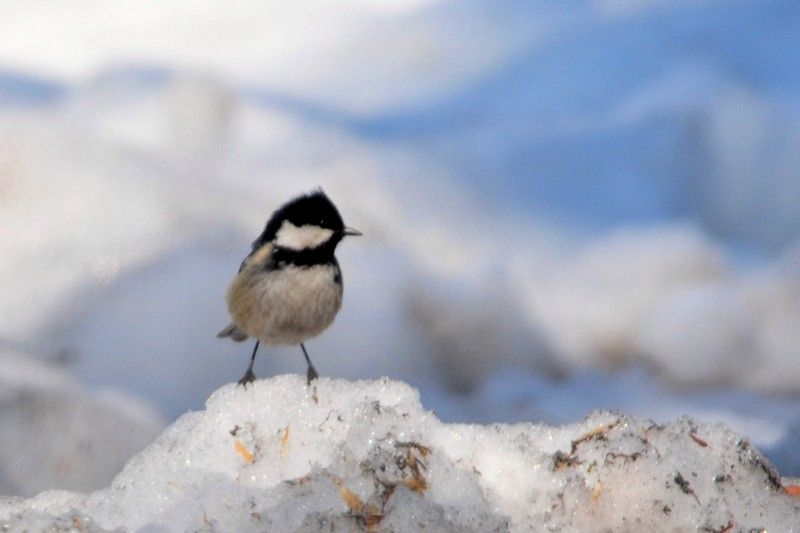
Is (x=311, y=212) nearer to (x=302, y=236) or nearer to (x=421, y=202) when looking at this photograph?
(x=302, y=236)

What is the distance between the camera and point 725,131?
6637 mm

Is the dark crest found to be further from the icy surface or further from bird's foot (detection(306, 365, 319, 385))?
the icy surface

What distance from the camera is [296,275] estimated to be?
10.5 feet

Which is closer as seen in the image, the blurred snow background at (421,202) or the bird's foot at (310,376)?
the bird's foot at (310,376)

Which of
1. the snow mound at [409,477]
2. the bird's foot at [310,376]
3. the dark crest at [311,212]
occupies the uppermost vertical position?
the dark crest at [311,212]

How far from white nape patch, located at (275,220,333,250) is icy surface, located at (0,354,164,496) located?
1010 millimetres

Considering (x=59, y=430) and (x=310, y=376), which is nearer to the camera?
(x=310, y=376)

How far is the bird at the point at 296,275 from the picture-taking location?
3148 millimetres

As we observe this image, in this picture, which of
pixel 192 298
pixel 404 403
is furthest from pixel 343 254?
pixel 404 403

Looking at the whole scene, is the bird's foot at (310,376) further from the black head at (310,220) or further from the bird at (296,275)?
the black head at (310,220)

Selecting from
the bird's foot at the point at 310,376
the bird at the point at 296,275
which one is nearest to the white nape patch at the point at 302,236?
the bird at the point at 296,275

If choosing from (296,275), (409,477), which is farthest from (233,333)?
(409,477)

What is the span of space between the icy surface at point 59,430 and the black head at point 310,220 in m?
1.02

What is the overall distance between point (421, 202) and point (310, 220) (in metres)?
2.98
